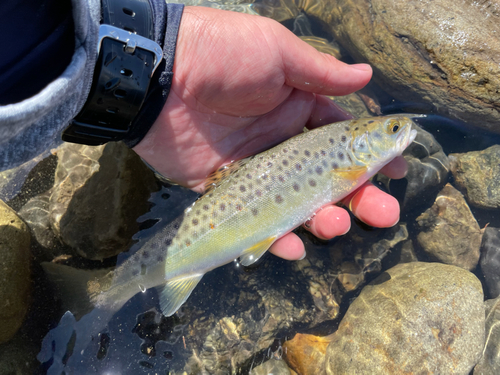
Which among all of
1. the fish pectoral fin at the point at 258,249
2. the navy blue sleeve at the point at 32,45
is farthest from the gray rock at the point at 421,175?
the navy blue sleeve at the point at 32,45

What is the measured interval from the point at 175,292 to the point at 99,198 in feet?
4.94

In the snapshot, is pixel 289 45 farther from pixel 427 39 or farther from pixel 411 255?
pixel 411 255

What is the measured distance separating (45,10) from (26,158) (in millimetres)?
1059

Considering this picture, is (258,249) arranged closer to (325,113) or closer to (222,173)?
(222,173)

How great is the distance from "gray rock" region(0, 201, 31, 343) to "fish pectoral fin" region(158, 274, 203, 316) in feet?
5.08

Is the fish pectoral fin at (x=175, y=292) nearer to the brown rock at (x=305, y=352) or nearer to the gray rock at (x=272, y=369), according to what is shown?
the gray rock at (x=272, y=369)

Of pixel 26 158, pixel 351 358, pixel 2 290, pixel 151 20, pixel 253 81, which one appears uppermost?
pixel 151 20

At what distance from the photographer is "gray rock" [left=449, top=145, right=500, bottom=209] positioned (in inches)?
193

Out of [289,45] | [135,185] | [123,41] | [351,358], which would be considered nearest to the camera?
[123,41]

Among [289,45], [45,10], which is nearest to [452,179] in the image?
[289,45]

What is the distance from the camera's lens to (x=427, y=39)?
464 cm

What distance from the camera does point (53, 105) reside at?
6.96ft

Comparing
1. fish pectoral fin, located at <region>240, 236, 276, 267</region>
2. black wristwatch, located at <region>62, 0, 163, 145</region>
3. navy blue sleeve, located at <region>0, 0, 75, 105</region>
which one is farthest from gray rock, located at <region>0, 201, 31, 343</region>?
fish pectoral fin, located at <region>240, 236, 276, 267</region>

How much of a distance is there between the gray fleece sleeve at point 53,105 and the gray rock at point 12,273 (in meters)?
1.70
